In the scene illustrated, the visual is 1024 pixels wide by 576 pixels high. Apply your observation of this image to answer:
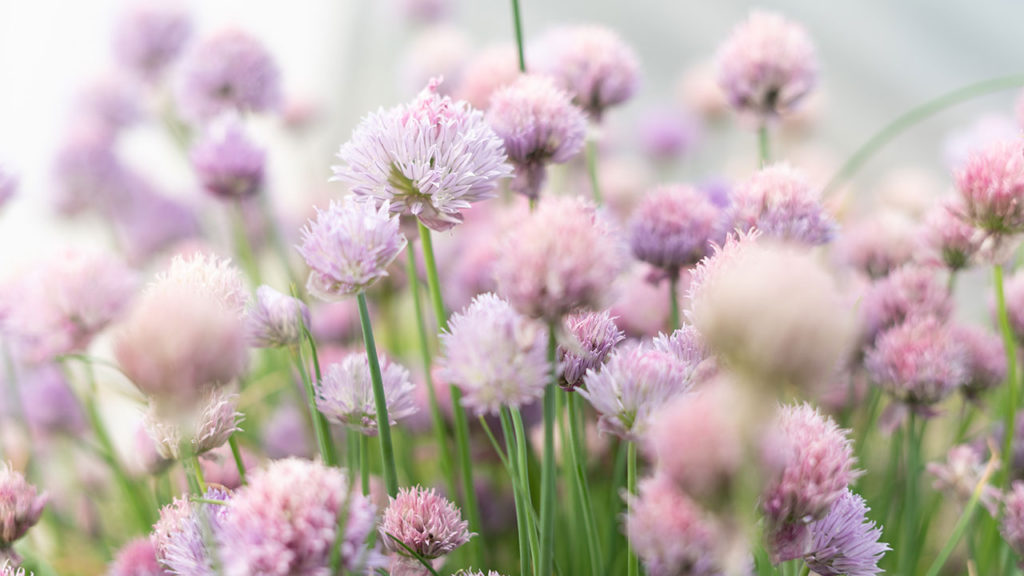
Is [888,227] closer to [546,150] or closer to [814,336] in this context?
[546,150]

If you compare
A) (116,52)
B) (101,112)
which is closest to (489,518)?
(116,52)

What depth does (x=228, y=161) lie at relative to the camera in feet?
2.19

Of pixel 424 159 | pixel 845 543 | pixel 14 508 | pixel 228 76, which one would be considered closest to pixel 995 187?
pixel 845 543

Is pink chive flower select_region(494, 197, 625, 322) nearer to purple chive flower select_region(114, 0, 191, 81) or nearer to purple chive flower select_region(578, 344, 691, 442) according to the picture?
purple chive flower select_region(578, 344, 691, 442)

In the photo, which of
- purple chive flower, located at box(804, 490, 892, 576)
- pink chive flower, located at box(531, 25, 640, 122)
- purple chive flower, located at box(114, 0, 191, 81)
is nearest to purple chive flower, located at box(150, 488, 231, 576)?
purple chive flower, located at box(804, 490, 892, 576)

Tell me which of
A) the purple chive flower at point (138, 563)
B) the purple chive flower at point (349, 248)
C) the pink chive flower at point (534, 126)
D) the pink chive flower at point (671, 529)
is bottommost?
the purple chive flower at point (138, 563)

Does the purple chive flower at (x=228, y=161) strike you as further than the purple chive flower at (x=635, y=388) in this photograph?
Yes

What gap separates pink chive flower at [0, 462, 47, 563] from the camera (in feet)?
1.34

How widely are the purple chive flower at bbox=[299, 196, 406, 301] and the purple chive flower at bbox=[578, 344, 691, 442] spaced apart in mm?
112

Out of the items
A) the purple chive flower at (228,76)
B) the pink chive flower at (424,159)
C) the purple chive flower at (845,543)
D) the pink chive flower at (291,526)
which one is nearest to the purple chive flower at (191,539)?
the pink chive flower at (291,526)

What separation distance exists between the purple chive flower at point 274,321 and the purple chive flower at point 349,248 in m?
0.07

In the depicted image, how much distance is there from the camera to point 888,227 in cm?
69

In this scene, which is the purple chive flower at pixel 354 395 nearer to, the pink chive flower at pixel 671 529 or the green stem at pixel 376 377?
the green stem at pixel 376 377

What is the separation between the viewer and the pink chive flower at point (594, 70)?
0.60 meters
